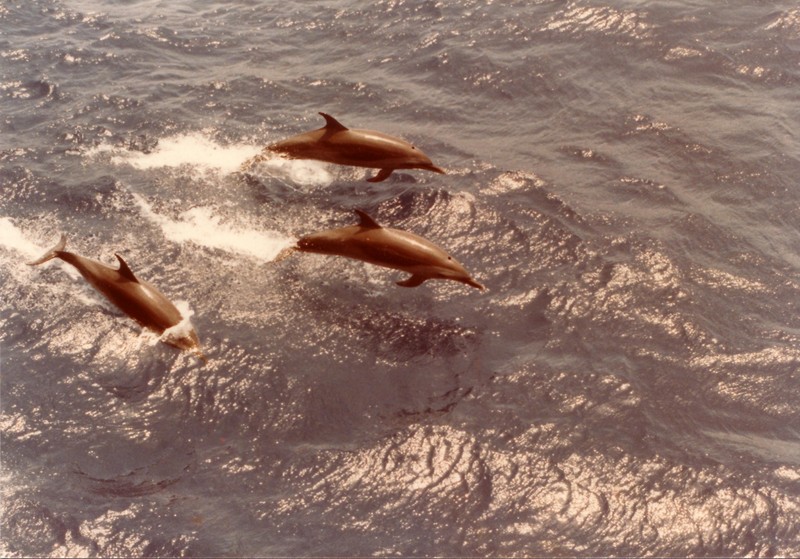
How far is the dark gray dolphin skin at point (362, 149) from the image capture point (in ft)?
34.2

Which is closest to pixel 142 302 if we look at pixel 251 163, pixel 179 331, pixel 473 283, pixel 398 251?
pixel 179 331

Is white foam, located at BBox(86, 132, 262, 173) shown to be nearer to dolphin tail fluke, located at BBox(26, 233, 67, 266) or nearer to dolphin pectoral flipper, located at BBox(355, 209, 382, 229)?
dolphin tail fluke, located at BBox(26, 233, 67, 266)

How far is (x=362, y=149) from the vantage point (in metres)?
10.5

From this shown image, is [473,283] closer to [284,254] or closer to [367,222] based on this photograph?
[367,222]

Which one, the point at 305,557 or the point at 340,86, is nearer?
the point at 305,557

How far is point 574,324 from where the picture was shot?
29.7 feet

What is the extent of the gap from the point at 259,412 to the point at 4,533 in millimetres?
2675

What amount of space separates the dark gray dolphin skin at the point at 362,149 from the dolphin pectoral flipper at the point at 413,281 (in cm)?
199

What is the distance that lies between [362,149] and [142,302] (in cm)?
374

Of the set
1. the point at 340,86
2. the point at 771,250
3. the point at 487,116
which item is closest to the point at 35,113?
the point at 340,86

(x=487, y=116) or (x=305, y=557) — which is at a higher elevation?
(x=487, y=116)

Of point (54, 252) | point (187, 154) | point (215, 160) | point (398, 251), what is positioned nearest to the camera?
point (398, 251)

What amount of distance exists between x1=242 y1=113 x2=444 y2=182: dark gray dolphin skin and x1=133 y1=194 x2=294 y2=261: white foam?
1396mm

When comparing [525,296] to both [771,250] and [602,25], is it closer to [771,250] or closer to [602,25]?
[771,250]
